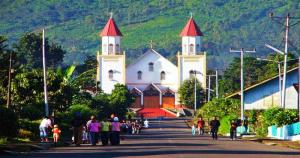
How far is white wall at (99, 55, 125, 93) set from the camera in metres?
183

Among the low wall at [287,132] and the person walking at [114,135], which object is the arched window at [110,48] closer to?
the low wall at [287,132]

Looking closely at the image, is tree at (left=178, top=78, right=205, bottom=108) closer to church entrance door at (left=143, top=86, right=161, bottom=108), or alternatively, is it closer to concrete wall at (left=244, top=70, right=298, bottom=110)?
church entrance door at (left=143, top=86, right=161, bottom=108)

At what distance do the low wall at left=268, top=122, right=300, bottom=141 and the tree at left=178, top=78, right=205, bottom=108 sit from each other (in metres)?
100

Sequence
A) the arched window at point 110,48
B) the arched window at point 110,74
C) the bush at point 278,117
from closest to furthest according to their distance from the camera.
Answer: the bush at point 278,117, the arched window at point 110,74, the arched window at point 110,48

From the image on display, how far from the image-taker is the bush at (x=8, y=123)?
49.8 meters

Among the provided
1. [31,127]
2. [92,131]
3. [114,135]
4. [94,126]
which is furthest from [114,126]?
[31,127]

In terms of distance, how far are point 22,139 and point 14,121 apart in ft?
7.44

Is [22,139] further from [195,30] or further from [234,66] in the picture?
[195,30]

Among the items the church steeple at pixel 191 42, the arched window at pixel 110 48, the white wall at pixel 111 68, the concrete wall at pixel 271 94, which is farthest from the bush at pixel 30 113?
the church steeple at pixel 191 42

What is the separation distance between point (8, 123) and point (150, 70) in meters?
141

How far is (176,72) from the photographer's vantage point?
190125 millimetres

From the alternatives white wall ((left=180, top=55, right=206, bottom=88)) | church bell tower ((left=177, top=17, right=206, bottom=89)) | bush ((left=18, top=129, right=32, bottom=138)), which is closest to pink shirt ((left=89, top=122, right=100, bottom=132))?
bush ((left=18, top=129, right=32, bottom=138))

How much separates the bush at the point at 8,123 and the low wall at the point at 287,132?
1468cm

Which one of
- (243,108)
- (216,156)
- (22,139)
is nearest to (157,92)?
(243,108)
